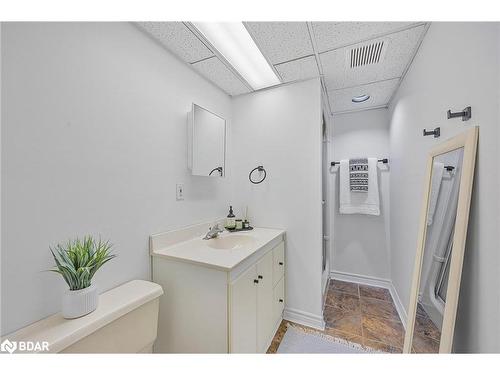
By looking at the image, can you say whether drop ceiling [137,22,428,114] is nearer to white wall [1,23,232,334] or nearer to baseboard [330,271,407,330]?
white wall [1,23,232,334]

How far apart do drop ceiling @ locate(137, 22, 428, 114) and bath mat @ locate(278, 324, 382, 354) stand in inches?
87.9

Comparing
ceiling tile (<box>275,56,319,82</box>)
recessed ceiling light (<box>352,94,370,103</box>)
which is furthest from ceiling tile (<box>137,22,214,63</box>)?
recessed ceiling light (<box>352,94,370,103</box>)

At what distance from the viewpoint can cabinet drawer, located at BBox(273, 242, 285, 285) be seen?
160 centimetres

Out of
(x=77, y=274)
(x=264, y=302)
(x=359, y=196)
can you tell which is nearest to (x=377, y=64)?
(x=359, y=196)

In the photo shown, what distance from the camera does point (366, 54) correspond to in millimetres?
1472

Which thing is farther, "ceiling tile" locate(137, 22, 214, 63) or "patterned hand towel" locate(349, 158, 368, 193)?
"patterned hand towel" locate(349, 158, 368, 193)

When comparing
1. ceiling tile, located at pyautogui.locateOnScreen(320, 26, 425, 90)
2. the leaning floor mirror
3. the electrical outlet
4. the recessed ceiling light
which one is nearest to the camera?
the leaning floor mirror

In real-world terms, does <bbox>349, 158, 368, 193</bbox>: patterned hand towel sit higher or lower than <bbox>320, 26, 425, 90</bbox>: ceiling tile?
lower

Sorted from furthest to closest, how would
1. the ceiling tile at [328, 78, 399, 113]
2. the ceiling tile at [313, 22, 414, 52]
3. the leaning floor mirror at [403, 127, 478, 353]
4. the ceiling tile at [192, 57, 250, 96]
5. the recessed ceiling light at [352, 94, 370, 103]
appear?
1. the recessed ceiling light at [352, 94, 370, 103]
2. the ceiling tile at [328, 78, 399, 113]
3. the ceiling tile at [192, 57, 250, 96]
4. the ceiling tile at [313, 22, 414, 52]
5. the leaning floor mirror at [403, 127, 478, 353]

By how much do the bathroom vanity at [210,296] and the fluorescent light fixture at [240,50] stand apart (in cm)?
139

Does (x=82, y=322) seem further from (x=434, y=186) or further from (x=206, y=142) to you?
(x=434, y=186)

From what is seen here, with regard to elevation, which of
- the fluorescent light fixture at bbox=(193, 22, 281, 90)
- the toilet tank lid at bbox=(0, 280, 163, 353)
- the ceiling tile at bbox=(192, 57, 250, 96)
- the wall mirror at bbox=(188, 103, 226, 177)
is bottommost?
the toilet tank lid at bbox=(0, 280, 163, 353)

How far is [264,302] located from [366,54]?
6.62 ft

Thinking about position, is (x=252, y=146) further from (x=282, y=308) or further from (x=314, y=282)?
(x=282, y=308)
